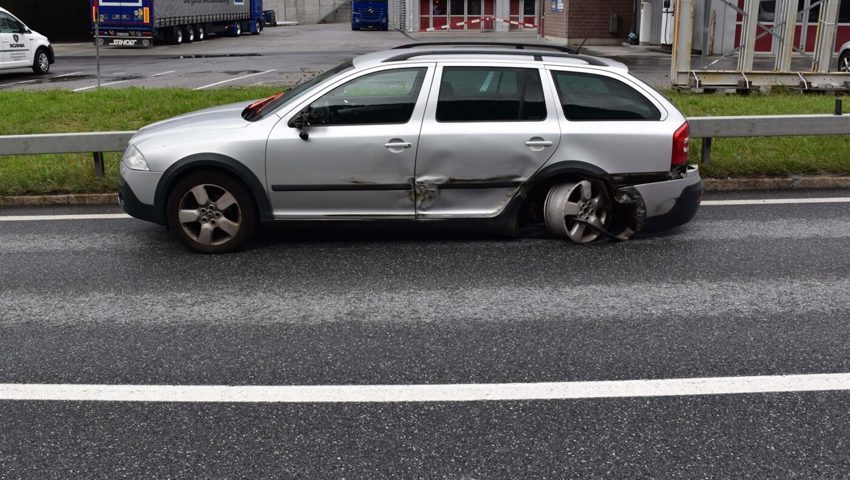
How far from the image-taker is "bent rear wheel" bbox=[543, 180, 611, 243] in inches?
279

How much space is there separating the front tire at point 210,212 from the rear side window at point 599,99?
2.63 metres

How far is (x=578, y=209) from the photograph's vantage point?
7.11 metres

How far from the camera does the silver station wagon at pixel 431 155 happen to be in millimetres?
6875

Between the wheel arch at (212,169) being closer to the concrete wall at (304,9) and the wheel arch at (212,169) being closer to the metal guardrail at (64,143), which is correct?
the metal guardrail at (64,143)

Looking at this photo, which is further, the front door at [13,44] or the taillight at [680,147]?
the front door at [13,44]

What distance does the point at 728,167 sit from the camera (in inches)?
380

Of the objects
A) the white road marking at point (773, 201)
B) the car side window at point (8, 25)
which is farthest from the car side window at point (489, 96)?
→ the car side window at point (8, 25)

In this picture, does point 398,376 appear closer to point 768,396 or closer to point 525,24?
point 768,396

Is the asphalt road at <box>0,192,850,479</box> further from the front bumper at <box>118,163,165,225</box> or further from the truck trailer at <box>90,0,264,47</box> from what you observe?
the truck trailer at <box>90,0,264,47</box>

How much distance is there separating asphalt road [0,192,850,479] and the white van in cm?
1668

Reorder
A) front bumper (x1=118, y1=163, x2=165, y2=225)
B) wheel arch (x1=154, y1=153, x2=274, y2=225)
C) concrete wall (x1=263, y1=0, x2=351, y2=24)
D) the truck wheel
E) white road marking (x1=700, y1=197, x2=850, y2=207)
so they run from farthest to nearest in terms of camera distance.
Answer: concrete wall (x1=263, y1=0, x2=351, y2=24) → the truck wheel → white road marking (x1=700, y1=197, x2=850, y2=207) → front bumper (x1=118, y1=163, x2=165, y2=225) → wheel arch (x1=154, y1=153, x2=274, y2=225)

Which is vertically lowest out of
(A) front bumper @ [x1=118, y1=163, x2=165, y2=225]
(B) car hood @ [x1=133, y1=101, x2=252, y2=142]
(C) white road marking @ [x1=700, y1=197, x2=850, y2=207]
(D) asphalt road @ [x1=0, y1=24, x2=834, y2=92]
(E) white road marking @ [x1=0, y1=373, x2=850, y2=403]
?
(C) white road marking @ [x1=700, y1=197, x2=850, y2=207]

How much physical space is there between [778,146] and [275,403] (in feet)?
27.6

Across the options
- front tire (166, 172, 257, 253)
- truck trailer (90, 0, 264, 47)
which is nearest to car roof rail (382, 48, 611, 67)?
front tire (166, 172, 257, 253)
